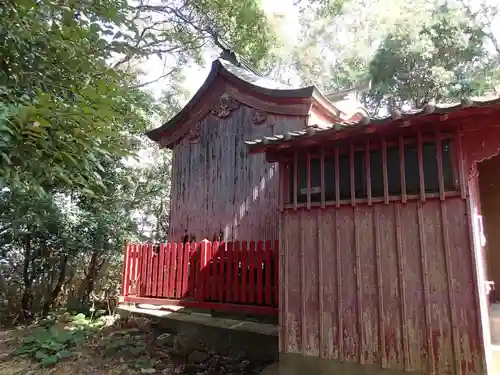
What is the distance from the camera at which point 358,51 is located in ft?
80.8

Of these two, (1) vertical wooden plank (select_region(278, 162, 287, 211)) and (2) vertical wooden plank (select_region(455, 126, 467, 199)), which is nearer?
(2) vertical wooden plank (select_region(455, 126, 467, 199))

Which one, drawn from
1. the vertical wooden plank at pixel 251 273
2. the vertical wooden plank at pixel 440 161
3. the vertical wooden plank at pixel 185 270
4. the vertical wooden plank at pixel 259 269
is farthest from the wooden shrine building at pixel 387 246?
the vertical wooden plank at pixel 185 270

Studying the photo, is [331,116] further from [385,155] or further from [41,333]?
[41,333]

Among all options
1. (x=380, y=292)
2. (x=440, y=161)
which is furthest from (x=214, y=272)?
(x=440, y=161)

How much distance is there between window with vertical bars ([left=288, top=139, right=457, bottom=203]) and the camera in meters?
4.10

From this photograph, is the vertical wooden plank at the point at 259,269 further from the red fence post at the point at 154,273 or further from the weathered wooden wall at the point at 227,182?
the red fence post at the point at 154,273

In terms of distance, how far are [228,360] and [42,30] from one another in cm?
475

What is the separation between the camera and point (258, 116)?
315 inches

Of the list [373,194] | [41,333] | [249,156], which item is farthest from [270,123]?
[41,333]

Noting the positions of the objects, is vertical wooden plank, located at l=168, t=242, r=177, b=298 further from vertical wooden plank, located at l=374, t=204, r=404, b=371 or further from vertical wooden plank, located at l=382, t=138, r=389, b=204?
vertical wooden plank, located at l=382, t=138, r=389, b=204

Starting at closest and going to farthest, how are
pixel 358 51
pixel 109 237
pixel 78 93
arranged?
pixel 78 93 → pixel 109 237 → pixel 358 51

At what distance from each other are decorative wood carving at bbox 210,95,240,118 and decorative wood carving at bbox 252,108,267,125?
Result: 21.6 inches

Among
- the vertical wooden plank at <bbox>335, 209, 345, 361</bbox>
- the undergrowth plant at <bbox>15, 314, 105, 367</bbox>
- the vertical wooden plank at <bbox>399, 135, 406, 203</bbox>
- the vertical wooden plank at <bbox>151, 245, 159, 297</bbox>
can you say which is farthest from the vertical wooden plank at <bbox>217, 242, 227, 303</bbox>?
the vertical wooden plank at <bbox>399, 135, 406, 203</bbox>

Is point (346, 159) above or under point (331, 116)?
under
